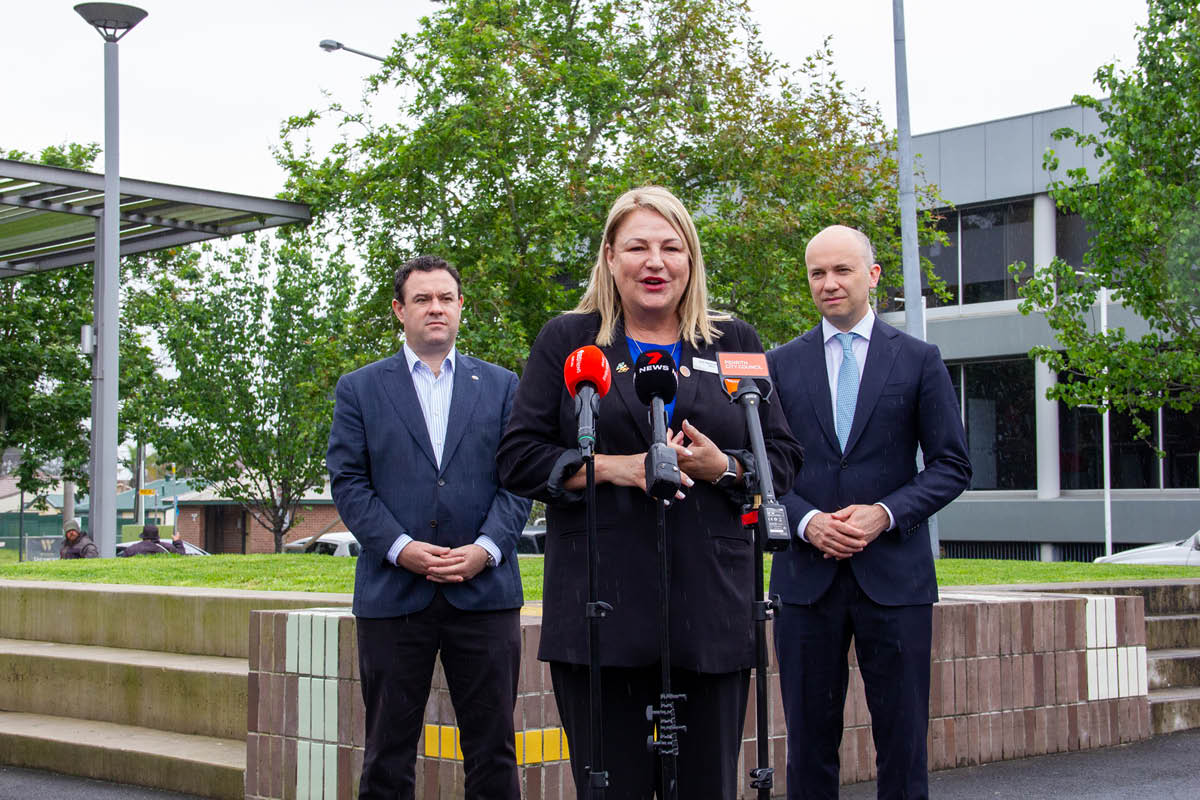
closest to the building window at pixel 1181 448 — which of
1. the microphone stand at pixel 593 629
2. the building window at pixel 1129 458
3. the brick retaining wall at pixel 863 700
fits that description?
the building window at pixel 1129 458

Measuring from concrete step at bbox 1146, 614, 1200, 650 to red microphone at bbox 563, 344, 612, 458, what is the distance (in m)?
7.99

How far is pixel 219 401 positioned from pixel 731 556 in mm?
34260

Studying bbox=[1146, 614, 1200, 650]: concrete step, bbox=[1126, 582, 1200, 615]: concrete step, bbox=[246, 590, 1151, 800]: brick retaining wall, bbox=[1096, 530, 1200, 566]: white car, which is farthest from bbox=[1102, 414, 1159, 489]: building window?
bbox=[246, 590, 1151, 800]: brick retaining wall

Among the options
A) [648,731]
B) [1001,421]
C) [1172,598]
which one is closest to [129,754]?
[648,731]

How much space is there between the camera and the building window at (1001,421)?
34.2 metres

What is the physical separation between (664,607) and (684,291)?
915 millimetres

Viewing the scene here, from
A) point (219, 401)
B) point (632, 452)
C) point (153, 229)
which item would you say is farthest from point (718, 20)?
point (219, 401)

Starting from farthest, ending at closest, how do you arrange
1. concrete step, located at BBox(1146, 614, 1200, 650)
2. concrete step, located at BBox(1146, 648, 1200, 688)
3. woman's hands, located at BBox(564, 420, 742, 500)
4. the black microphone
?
concrete step, located at BBox(1146, 614, 1200, 650) → concrete step, located at BBox(1146, 648, 1200, 688) → woman's hands, located at BBox(564, 420, 742, 500) → the black microphone

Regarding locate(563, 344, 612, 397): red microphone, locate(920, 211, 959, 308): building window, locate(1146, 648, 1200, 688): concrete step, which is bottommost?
locate(1146, 648, 1200, 688): concrete step

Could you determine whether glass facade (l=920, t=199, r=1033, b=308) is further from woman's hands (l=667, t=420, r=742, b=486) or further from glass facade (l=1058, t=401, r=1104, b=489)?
woman's hands (l=667, t=420, r=742, b=486)

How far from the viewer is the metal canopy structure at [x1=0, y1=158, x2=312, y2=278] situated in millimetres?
14633

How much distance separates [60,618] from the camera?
32.2 ft

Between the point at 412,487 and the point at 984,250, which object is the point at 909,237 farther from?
the point at 984,250

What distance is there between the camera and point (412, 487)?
521cm
